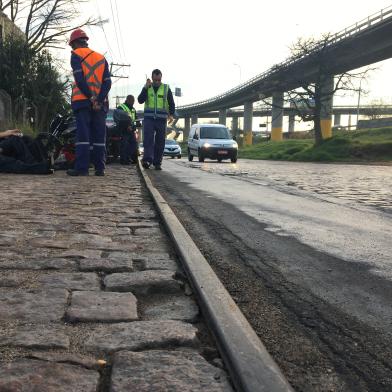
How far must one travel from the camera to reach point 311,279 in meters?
2.98

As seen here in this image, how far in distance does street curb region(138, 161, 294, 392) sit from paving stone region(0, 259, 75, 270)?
0.74m

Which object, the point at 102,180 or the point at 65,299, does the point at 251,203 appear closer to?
the point at 102,180

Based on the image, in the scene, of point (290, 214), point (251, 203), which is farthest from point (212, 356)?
point (251, 203)

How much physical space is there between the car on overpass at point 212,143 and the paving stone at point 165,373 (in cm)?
2103

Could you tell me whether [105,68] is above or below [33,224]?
above

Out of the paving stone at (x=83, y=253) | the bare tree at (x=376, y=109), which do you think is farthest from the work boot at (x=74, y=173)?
the bare tree at (x=376, y=109)

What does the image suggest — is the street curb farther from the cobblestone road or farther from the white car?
the white car

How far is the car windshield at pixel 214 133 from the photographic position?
78.4ft

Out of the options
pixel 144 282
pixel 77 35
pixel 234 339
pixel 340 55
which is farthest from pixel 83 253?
pixel 340 55

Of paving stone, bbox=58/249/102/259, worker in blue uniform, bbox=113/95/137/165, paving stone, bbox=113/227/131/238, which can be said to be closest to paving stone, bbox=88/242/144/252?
paving stone, bbox=58/249/102/259

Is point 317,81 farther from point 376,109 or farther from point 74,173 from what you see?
point 376,109

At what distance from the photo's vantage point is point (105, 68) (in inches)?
352

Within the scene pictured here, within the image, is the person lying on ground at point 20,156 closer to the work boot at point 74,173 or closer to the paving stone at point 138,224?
the work boot at point 74,173

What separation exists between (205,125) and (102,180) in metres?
16.4
